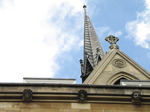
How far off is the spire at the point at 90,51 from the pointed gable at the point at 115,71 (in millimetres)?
7751

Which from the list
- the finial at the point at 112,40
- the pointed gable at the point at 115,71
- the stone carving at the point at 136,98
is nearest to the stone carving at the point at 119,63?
the pointed gable at the point at 115,71

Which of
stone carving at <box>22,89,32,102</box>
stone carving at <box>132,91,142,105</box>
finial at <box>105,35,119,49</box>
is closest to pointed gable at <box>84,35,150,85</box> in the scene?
finial at <box>105,35,119,49</box>

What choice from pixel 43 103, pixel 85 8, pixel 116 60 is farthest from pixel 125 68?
pixel 85 8

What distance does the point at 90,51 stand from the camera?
3284 centimetres

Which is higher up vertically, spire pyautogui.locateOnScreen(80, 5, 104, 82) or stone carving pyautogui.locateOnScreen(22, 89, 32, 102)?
spire pyautogui.locateOnScreen(80, 5, 104, 82)

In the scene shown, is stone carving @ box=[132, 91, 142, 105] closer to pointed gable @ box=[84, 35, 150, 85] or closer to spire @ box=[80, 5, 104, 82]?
pointed gable @ box=[84, 35, 150, 85]

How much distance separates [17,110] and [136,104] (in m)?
4.00

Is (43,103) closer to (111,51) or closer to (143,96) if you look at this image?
(143,96)

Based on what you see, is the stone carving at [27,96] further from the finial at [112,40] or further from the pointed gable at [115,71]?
the finial at [112,40]

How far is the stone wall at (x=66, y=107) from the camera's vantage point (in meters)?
11.6

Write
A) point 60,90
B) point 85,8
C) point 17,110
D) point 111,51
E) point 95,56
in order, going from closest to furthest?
point 17,110, point 60,90, point 111,51, point 95,56, point 85,8

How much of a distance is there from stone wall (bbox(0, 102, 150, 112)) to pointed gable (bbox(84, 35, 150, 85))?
6993 millimetres

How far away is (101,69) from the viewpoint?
1978cm

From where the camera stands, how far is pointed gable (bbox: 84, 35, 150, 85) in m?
19.3
